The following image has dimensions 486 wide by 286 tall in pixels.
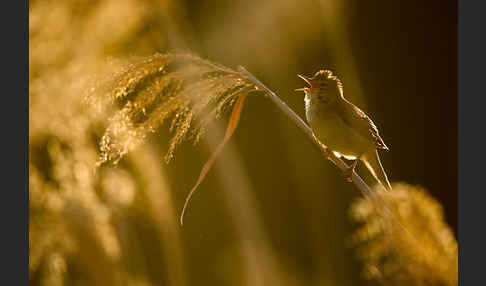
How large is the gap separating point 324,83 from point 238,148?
0.30 m

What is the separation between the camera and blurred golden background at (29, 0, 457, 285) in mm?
905

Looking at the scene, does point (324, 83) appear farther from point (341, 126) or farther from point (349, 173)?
point (349, 173)

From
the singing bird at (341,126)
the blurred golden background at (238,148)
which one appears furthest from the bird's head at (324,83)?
the blurred golden background at (238,148)

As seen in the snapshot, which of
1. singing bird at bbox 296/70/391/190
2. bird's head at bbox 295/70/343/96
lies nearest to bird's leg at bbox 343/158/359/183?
singing bird at bbox 296/70/391/190

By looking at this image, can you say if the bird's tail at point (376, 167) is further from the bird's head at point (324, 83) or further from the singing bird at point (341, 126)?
the bird's head at point (324, 83)

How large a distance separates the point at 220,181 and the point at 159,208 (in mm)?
207

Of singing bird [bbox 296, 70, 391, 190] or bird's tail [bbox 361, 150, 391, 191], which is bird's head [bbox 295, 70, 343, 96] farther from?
bird's tail [bbox 361, 150, 391, 191]

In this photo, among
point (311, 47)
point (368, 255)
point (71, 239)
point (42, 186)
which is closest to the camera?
point (368, 255)

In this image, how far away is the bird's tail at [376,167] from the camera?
0.95 m

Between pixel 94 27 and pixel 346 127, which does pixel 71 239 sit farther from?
pixel 346 127

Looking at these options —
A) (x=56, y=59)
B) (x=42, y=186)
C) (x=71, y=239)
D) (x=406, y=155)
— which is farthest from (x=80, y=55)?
(x=406, y=155)

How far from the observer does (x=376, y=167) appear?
0.96m

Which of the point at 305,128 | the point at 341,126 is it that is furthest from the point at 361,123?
the point at 305,128

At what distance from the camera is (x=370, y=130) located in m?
0.96
